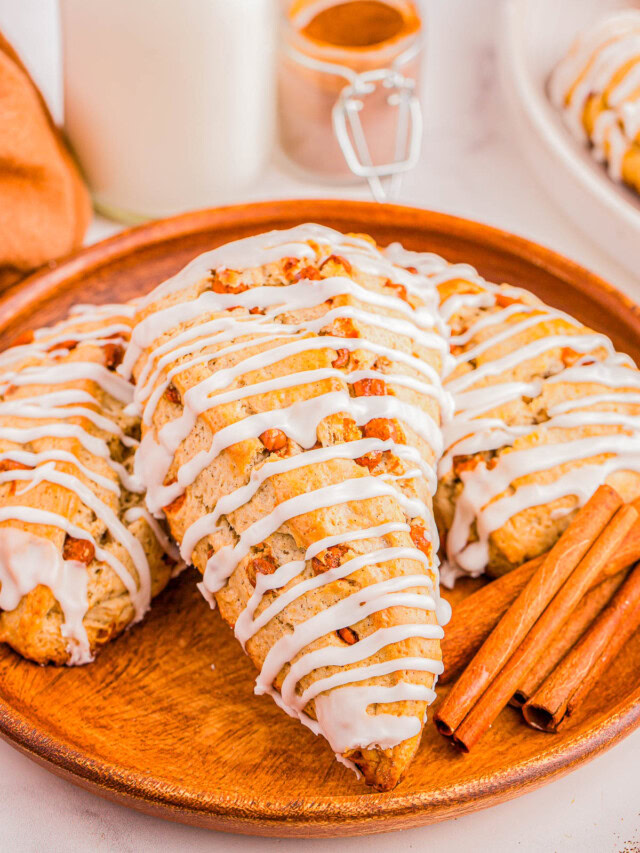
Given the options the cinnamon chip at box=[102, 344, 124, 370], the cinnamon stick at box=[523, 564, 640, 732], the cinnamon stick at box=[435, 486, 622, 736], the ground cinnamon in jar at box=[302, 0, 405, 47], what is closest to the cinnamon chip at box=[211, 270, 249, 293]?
the cinnamon chip at box=[102, 344, 124, 370]

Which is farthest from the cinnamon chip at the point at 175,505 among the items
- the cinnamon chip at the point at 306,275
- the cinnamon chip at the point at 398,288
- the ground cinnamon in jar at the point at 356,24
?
the ground cinnamon in jar at the point at 356,24

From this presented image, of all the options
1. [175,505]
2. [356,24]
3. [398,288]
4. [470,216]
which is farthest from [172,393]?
[356,24]

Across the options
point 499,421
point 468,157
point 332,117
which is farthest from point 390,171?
point 499,421

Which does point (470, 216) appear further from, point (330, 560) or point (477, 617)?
point (330, 560)

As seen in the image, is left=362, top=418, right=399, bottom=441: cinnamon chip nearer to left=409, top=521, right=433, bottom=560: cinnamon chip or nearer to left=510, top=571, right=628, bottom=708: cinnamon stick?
left=409, top=521, right=433, bottom=560: cinnamon chip

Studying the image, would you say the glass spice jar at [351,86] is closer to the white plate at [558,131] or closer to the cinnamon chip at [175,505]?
the white plate at [558,131]

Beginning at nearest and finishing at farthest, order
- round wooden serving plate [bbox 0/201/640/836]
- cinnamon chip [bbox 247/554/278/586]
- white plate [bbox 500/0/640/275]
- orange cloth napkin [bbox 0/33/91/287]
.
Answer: round wooden serving plate [bbox 0/201/640/836] < cinnamon chip [bbox 247/554/278/586] < orange cloth napkin [bbox 0/33/91/287] < white plate [bbox 500/0/640/275]
